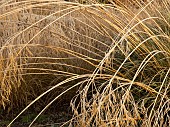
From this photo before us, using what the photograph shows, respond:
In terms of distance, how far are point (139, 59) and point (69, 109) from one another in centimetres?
77

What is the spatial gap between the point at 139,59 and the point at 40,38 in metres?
0.99

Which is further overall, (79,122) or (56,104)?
(56,104)

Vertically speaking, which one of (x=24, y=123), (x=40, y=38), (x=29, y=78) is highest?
(x=40, y=38)

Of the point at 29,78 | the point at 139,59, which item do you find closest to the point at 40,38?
the point at 29,78

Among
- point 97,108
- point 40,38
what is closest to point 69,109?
point 40,38

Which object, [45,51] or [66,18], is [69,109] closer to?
[45,51]

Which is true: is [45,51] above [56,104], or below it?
above

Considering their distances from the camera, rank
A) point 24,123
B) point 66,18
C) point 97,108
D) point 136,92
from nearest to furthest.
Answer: point 97,108 → point 136,92 → point 24,123 → point 66,18

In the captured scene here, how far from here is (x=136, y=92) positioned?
313 cm

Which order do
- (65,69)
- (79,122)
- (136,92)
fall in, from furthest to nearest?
1. (65,69)
2. (136,92)
3. (79,122)

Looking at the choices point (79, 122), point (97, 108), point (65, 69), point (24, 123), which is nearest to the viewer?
point (97, 108)

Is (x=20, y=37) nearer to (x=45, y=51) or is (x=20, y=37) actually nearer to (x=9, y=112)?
(x=45, y=51)

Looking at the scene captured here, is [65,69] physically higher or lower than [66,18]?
lower

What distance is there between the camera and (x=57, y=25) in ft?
12.8
